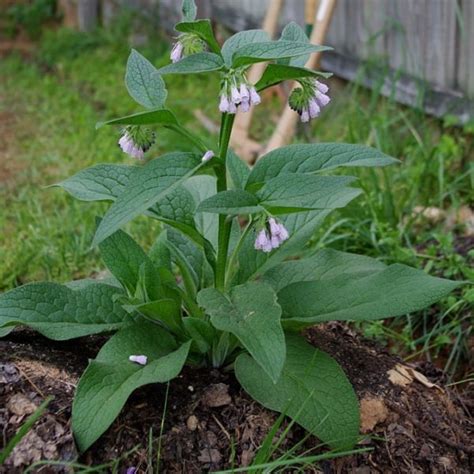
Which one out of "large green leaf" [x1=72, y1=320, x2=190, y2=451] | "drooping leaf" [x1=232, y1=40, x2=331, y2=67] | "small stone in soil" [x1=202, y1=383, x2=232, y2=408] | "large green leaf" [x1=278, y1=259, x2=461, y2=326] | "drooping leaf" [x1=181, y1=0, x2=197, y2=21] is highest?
"drooping leaf" [x1=181, y1=0, x2=197, y2=21]

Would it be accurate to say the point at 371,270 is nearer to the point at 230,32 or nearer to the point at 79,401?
the point at 79,401

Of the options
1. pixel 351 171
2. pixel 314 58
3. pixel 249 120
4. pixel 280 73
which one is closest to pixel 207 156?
pixel 280 73

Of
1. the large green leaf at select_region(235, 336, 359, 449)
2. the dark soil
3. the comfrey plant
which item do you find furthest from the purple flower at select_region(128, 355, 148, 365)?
the large green leaf at select_region(235, 336, 359, 449)

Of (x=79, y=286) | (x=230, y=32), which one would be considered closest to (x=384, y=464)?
(x=79, y=286)

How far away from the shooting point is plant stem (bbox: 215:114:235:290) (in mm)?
2012

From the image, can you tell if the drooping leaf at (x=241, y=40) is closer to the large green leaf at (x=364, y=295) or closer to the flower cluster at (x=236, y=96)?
the flower cluster at (x=236, y=96)

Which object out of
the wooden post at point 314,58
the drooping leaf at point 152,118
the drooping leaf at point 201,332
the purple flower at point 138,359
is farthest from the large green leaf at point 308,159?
the wooden post at point 314,58

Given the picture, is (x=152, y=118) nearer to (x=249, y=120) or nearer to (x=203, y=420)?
(x=203, y=420)

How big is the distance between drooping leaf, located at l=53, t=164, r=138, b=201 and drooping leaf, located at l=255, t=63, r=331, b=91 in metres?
0.39

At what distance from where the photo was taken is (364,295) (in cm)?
213

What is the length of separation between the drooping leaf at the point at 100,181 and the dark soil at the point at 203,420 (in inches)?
17.0

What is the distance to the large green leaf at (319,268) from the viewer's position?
2.36 meters

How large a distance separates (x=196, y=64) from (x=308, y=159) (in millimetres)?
371

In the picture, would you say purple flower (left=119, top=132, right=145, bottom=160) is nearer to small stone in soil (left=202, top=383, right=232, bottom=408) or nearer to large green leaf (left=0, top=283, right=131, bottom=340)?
large green leaf (left=0, top=283, right=131, bottom=340)
